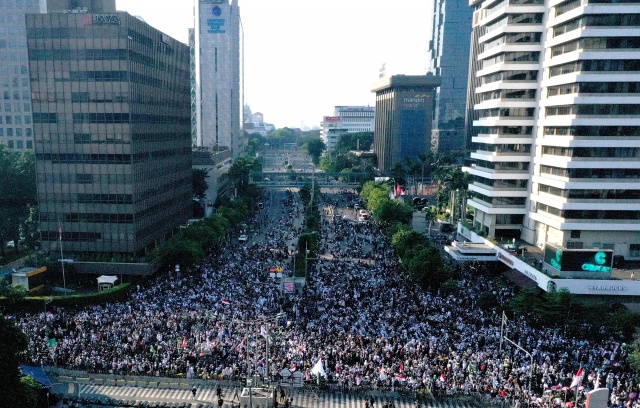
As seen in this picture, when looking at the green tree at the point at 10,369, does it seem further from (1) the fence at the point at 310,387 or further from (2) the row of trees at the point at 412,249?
(2) the row of trees at the point at 412,249

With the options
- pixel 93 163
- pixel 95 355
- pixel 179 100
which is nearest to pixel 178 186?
pixel 179 100

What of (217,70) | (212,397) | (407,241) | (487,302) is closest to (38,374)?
(212,397)

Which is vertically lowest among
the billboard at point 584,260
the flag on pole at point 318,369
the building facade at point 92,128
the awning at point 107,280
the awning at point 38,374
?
the awning at point 38,374

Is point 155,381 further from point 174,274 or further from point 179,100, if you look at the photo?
point 179,100

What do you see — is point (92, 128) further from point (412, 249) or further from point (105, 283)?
point (412, 249)

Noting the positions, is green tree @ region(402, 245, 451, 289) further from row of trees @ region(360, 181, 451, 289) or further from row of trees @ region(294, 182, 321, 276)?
row of trees @ region(294, 182, 321, 276)

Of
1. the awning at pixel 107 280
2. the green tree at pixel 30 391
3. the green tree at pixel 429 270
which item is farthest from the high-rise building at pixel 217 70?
the green tree at pixel 30 391
